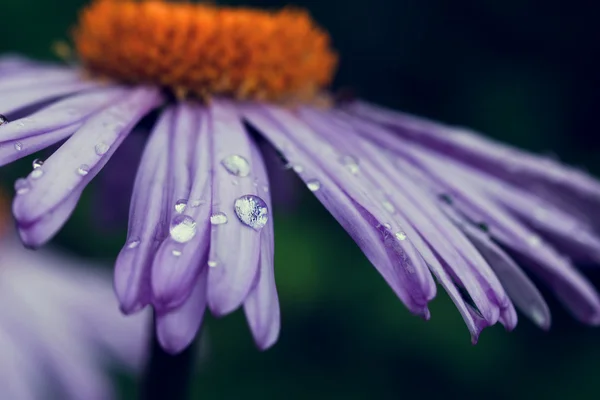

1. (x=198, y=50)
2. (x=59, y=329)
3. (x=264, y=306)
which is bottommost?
(x=264, y=306)

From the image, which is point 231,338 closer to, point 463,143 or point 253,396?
point 253,396

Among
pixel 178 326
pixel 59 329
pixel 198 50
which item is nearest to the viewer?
pixel 178 326

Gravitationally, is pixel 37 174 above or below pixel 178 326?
above

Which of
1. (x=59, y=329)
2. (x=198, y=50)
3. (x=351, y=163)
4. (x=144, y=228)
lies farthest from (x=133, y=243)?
(x=59, y=329)

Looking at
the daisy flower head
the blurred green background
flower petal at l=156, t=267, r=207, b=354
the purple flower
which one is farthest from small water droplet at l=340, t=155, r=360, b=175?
the purple flower

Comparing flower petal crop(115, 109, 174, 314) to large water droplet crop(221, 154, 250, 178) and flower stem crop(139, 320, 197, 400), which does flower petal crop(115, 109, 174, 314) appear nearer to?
large water droplet crop(221, 154, 250, 178)

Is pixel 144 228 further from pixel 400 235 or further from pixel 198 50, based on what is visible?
pixel 198 50
